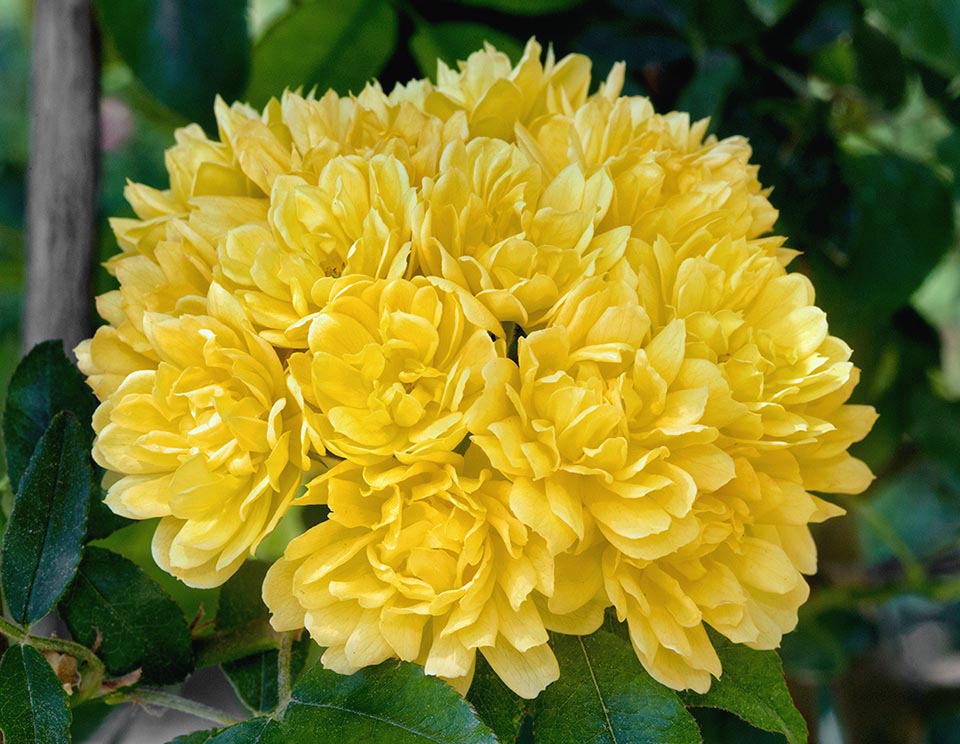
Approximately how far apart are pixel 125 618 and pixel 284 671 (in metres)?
0.07

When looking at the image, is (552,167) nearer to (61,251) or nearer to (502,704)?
(502,704)

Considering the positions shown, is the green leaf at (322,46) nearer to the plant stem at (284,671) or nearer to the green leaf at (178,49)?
the green leaf at (178,49)

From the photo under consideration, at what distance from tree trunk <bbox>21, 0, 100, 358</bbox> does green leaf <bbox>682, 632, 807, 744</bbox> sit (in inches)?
16.0

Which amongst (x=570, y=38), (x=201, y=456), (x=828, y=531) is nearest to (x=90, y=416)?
(x=201, y=456)

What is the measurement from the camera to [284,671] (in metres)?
0.37

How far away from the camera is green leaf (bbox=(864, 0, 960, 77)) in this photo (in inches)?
21.2

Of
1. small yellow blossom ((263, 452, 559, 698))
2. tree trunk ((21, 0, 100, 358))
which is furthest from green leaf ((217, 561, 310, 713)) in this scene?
tree trunk ((21, 0, 100, 358))

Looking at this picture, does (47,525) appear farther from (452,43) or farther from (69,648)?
(452,43)

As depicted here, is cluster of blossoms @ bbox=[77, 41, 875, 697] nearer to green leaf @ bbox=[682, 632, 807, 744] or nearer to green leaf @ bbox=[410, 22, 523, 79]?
green leaf @ bbox=[682, 632, 807, 744]

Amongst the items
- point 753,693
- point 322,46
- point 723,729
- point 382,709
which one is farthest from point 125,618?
point 723,729

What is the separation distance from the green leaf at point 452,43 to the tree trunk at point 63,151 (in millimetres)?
195

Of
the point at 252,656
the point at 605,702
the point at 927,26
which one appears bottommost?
the point at 252,656

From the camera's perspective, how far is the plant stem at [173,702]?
38cm

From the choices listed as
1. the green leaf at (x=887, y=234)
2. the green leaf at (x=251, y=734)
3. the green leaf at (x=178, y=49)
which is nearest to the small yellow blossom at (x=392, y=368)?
the green leaf at (x=251, y=734)
